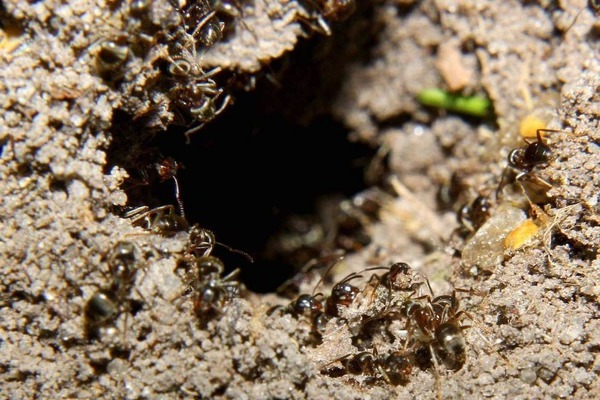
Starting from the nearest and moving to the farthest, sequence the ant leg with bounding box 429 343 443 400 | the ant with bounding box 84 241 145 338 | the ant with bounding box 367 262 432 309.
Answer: the ant with bounding box 84 241 145 338, the ant leg with bounding box 429 343 443 400, the ant with bounding box 367 262 432 309

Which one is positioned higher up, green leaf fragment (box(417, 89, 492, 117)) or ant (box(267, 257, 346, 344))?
green leaf fragment (box(417, 89, 492, 117))

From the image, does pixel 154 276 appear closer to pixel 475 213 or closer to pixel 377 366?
pixel 377 366

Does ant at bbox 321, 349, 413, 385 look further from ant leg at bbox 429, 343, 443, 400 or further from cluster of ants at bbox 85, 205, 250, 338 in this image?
cluster of ants at bbox 85, 205, 250, 338

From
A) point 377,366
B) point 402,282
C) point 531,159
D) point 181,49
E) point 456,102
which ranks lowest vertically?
point 377,366

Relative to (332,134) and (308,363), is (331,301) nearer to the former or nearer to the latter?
(308,363)

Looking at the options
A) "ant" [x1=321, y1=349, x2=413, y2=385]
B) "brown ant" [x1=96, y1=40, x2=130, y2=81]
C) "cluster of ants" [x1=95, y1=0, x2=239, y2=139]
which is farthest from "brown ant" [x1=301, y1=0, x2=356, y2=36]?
"ant" [x1=321, y1=349, x2=413, y2=385]

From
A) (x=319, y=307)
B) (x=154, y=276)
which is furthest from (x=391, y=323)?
(x=154, y=276)

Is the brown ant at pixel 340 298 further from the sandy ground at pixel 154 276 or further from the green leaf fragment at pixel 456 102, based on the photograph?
the green leaf fragment at pixel 456 102
